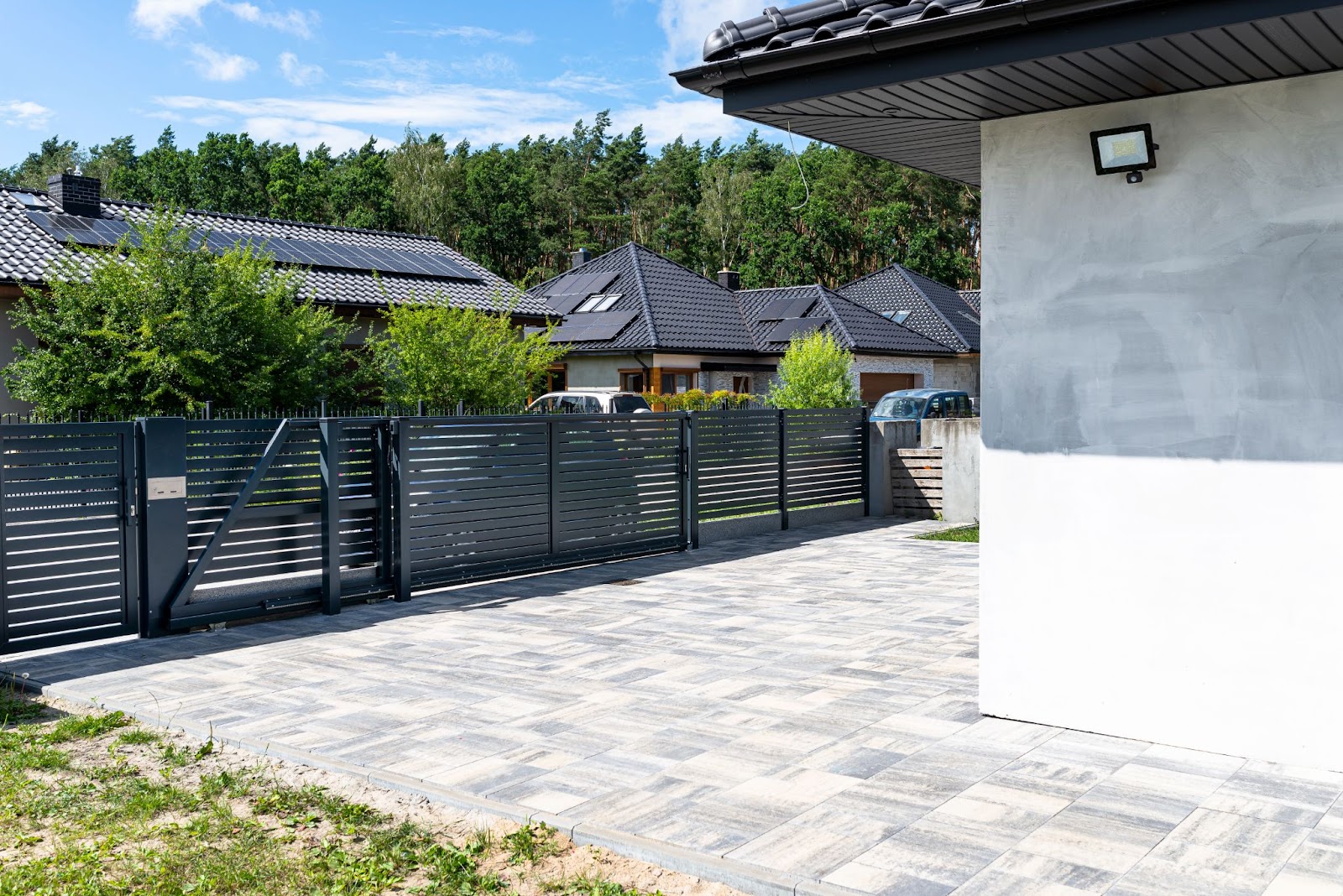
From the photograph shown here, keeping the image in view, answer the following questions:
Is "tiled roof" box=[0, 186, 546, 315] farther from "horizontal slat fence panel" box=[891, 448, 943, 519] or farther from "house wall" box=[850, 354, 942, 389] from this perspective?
"house wall" box=[850, 354, 942, 389]

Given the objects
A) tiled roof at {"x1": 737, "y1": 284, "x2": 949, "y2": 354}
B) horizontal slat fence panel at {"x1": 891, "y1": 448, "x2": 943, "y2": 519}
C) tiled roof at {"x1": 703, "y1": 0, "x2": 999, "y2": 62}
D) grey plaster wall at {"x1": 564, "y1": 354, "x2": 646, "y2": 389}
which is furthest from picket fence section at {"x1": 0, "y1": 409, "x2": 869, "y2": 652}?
tiled roof at {"x1": 737, "y1": 284, "x2": 949, "y2": 354}

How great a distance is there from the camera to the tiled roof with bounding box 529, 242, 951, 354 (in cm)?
3300

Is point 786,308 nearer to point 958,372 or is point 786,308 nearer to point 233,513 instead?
point 958,372

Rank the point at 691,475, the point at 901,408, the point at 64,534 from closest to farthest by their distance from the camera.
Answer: the point at 64,534
the point at 691,475
the point at 901,408

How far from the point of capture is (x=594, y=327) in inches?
1319

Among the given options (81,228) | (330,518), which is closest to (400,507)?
(330,518)

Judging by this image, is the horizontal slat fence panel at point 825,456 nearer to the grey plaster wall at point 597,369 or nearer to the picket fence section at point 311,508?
the picket fence section at point 311,508

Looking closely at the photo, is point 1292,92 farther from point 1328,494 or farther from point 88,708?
point 88,708

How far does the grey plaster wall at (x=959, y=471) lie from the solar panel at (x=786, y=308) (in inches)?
839

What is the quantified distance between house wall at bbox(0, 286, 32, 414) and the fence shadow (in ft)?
32.9

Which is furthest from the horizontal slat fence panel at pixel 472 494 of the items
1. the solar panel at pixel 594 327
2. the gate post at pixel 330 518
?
the solar panel at pixel 594 327

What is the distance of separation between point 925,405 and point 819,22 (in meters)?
19.5

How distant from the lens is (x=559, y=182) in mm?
71625

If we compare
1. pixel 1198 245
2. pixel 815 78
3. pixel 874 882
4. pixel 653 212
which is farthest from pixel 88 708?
pixel 653 212
